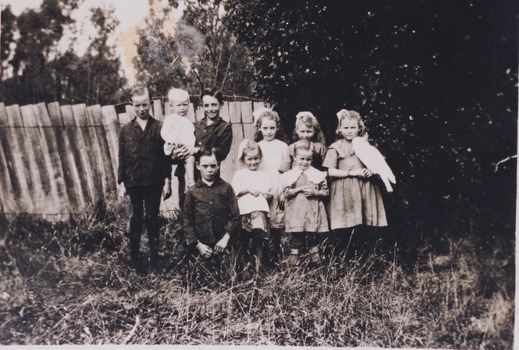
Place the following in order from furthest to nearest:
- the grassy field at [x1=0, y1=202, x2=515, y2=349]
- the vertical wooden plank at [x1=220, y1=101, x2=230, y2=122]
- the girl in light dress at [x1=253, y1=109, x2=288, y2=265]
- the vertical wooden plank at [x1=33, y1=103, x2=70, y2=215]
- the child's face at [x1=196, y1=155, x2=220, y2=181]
Answer: 1. the vertical wooden plank at [x1=33, y1=103, x2=70, y2=215]
2. the vertical wooden plank at [x1=220, y1=101, x2=230, y2=122]
3. the girl in light dress at [x1=253, y1=109, x2=288, y2=265]
4. the child's face at [x1=196, y1=155, x2=220, y2=181]
5. the grassy field at [x1=0, y1=202, x2=515, y2=349]

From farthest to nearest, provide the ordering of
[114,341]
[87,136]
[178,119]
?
[87,136]
[178,119]
[114,341]

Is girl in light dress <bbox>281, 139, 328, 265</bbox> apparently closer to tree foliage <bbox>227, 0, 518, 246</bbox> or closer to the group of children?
the group of children

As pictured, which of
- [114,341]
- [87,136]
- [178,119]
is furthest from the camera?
[87,136]

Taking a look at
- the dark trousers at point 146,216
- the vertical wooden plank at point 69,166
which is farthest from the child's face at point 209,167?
the vertical wooden plank at point 69,166

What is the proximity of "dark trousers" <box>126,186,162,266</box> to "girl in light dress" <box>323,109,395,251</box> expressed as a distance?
1473mm

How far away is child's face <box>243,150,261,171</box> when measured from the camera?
3721mm

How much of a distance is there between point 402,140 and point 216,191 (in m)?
1.65

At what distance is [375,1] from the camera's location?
3795 millimetres

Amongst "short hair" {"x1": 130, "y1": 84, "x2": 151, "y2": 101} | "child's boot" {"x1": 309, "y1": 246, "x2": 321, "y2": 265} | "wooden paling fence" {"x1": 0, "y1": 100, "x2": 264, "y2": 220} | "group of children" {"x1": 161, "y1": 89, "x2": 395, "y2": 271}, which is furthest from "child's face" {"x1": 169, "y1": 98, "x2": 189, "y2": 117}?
"child's boot" {"x1": 309, "y1": 246, "x2": 321, "y2": 265}

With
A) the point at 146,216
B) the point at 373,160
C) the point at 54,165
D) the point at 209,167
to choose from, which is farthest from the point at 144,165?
the point at 373,160

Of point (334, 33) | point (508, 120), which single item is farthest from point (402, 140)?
point (334, 33)

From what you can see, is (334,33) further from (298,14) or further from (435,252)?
(435,252)

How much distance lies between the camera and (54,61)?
12.9 ft

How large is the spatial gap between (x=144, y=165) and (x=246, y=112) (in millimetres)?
1032
